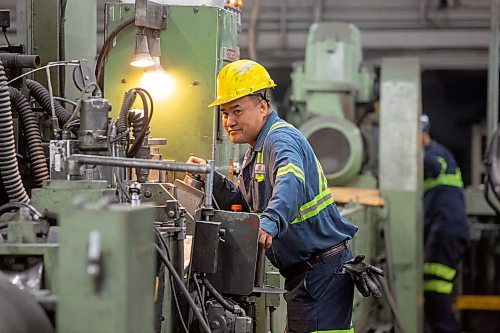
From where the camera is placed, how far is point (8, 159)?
294 centimetres

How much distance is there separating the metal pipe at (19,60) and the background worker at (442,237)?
148 inches

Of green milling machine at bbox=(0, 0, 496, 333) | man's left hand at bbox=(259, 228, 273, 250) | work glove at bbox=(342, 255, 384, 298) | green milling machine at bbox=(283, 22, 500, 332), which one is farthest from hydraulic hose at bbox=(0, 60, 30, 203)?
green milling machine at bbox=(283, 22, 500, 332)

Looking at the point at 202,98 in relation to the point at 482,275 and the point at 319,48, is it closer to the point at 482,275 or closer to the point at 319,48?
the point at 319,48

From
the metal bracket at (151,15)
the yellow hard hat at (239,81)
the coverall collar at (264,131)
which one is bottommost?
the coverall collar at (264,131)

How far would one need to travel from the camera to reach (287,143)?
3.13 m

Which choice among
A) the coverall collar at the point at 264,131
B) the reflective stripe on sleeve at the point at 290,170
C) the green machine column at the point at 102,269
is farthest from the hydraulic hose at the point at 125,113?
the green machine column at the point at 102,269

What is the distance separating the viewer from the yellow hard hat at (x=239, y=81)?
327cm

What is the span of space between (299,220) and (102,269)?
1579mm

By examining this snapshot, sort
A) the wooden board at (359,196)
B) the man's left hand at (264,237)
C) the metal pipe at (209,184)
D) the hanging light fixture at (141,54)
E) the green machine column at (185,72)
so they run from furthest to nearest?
the wooden board at (359,196), the green machine column at (185,72), the hanging light fixture at (141,54), the man's left hand at (264,237), the metal pipe at (209,184)

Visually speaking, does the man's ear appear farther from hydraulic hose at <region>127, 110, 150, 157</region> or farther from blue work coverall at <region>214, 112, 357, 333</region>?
hydraulic hose at <region>127, 110, 150, 157</region>

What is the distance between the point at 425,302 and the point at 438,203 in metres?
0.69

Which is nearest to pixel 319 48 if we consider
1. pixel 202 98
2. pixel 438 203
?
pixel 438 203

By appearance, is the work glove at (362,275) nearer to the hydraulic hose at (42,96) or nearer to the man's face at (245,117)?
the man's face at (245,117)

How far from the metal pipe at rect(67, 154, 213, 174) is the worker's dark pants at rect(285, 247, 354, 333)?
0.86 metres
